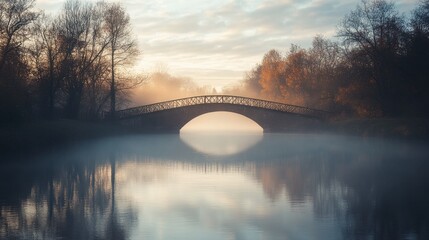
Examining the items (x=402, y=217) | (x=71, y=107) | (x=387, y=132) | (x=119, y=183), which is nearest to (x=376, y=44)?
(x=387, y=132)

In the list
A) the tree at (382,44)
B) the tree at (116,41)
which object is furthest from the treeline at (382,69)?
the tree at (116,41)

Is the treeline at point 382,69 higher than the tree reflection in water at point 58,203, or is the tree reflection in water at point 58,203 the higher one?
the treeline at point 382,69

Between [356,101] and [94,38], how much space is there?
22176mm

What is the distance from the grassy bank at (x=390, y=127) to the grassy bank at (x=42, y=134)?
20.5 metres

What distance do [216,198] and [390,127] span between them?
27.6 meters

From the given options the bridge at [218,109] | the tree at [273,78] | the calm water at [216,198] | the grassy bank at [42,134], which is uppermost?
the tree at [273,78]

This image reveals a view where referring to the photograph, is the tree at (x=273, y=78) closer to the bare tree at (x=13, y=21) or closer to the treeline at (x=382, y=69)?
the treeline at (x=382, y=69)

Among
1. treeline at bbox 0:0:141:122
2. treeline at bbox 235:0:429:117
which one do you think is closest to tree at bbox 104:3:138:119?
treeline at bbox 0:0:141:122

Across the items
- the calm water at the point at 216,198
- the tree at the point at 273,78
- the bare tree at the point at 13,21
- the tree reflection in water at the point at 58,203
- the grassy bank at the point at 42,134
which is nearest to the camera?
the tree reflection in water at the point at 58,203

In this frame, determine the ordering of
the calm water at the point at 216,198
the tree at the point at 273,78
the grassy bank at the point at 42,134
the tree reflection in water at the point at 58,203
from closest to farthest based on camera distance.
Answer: the tree reflection in water at the point at 58,203
the calm water at the point at 216,198
the grassy bank at the point at 42,134
the tree at the point at 273,78

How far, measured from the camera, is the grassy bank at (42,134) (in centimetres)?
2927

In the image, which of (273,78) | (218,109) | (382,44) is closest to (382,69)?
(382,44)

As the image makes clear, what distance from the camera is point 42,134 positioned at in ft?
111

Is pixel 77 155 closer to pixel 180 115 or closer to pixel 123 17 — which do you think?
pixel 123 17
